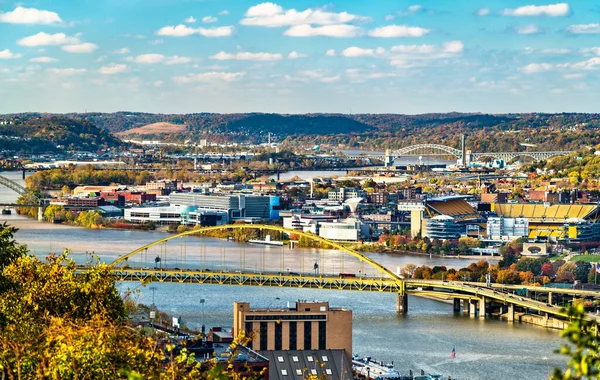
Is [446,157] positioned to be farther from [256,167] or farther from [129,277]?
Answer: [129,277]

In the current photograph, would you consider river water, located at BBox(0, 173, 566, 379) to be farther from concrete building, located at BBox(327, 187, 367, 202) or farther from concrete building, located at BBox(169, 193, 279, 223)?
concrete building, located at BBox(327, 187, 367, 202)

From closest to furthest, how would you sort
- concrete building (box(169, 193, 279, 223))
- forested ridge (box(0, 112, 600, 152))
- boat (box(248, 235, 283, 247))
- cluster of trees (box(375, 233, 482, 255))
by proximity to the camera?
cluster of trees (box(375, 233, 482, 255)) → boat (box(248, 235, 283, 247)) → concrete building (box(169, 193, 279, 223)) → forested ridge (box(0, 112, 600, 152))

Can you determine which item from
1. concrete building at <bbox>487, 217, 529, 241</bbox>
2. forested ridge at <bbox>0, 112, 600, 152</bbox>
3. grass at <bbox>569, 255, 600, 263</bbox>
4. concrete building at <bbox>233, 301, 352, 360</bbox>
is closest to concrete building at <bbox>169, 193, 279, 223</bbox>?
concrete building at <bbox>487, 217, 529, 241</bbox>

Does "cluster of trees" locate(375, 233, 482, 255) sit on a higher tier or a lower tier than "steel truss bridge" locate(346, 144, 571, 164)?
lower

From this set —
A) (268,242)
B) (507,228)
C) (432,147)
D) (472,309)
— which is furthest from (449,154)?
(472,309)

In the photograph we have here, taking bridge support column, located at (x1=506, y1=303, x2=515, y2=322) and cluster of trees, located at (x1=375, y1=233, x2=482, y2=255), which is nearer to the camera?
bridge support column, located at (x1=506, y1=303, x2=515, y2=322)

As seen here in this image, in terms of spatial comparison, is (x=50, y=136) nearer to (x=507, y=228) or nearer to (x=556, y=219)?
(x=556, y=219)
